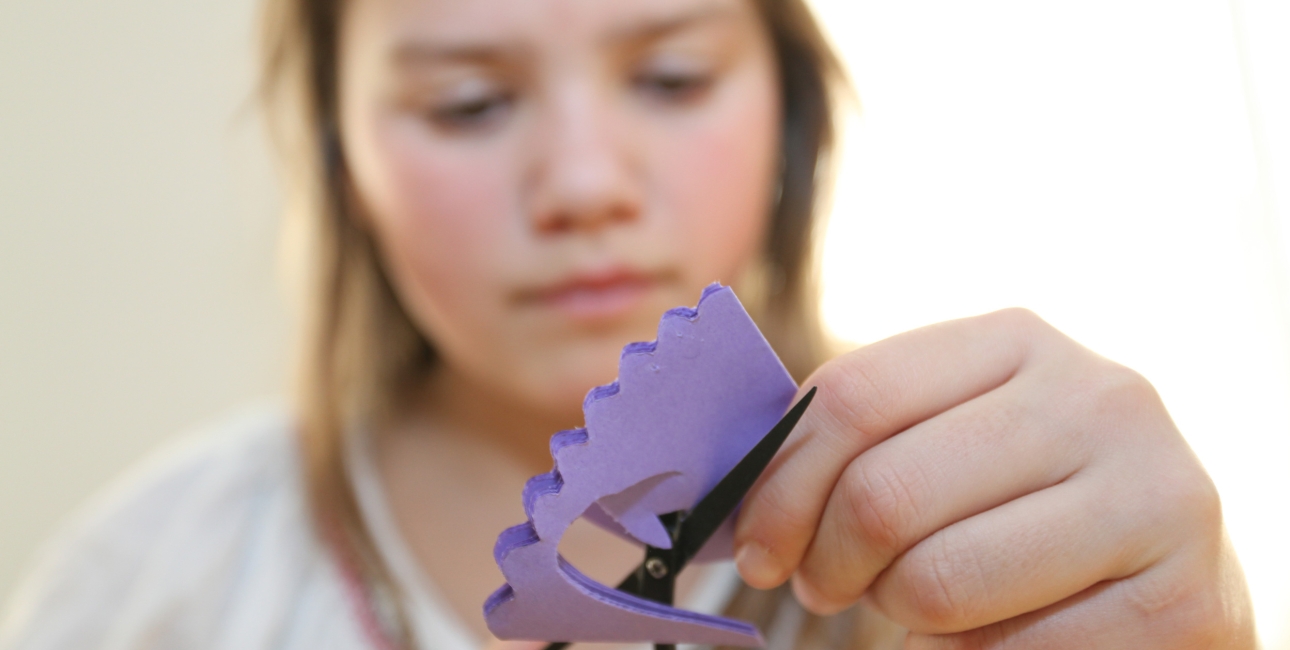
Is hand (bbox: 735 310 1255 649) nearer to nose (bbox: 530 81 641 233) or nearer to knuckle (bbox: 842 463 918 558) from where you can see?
knuckle (bbox: 842 463 918 558)

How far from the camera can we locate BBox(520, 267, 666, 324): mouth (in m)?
0.59

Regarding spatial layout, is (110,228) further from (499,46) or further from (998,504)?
(998,504)

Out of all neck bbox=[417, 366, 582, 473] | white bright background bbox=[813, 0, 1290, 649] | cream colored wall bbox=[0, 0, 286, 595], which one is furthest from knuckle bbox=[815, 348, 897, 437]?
cream colored wall bbox=[0, 0, 286, 595]

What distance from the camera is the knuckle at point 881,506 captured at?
0.33 m

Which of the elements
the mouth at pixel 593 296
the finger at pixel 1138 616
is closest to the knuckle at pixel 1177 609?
the finger at pixel 1138 616

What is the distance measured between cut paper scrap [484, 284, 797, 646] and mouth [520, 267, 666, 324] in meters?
0.24

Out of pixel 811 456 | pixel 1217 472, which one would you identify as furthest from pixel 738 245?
pixel 1217 472

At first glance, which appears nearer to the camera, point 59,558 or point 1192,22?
point 59,558

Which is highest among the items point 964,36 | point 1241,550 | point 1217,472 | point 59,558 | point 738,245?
point 964,36

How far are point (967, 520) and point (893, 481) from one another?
31 mm

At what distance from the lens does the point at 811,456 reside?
1.14ft

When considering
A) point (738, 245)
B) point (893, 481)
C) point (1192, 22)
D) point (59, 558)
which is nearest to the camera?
point (893, 481)

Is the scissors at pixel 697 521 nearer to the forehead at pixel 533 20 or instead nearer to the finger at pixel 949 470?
the finger at pixel 949 470

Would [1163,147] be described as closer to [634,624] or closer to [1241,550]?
[1241,550]
